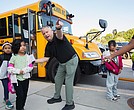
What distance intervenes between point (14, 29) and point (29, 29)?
0.65 m

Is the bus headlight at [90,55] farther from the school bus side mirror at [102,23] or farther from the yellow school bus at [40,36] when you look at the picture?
the school bus side mirror at [102,23]

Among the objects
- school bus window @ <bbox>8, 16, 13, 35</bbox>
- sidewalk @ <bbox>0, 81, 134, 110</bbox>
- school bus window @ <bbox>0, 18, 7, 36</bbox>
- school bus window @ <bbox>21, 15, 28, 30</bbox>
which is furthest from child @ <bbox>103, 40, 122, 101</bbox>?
school bus window @ <bbox>0, 18, 7, 36</bbox>

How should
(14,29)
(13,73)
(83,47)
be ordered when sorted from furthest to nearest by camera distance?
1. (14,29)
2. (83,47)
3. (13,73)

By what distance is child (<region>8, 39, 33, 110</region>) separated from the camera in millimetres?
2545

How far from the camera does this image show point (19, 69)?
8.38 ft

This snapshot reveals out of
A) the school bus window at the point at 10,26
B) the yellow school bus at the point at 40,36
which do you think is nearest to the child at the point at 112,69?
the yellow school bus at the point at 40,36

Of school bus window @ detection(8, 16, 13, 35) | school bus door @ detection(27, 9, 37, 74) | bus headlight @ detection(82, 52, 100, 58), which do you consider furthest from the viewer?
school bus window @ detection(8, 16, 13, 35)

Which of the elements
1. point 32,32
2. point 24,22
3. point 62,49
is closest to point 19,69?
→ point 62,49

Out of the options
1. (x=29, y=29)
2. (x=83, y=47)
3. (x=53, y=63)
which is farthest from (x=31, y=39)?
(x=83, y=47)

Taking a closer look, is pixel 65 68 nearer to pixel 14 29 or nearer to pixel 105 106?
pixel 105 106

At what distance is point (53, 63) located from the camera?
460 cm

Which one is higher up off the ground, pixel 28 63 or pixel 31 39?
pixel 31 39

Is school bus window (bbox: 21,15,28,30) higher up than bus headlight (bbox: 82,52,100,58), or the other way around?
school bus window (bbox: 21,15,28,30)

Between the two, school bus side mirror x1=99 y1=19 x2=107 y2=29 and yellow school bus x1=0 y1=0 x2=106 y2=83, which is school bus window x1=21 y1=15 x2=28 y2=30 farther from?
school bus side mirror x1=99 y1=19 x2=107 y2=29
